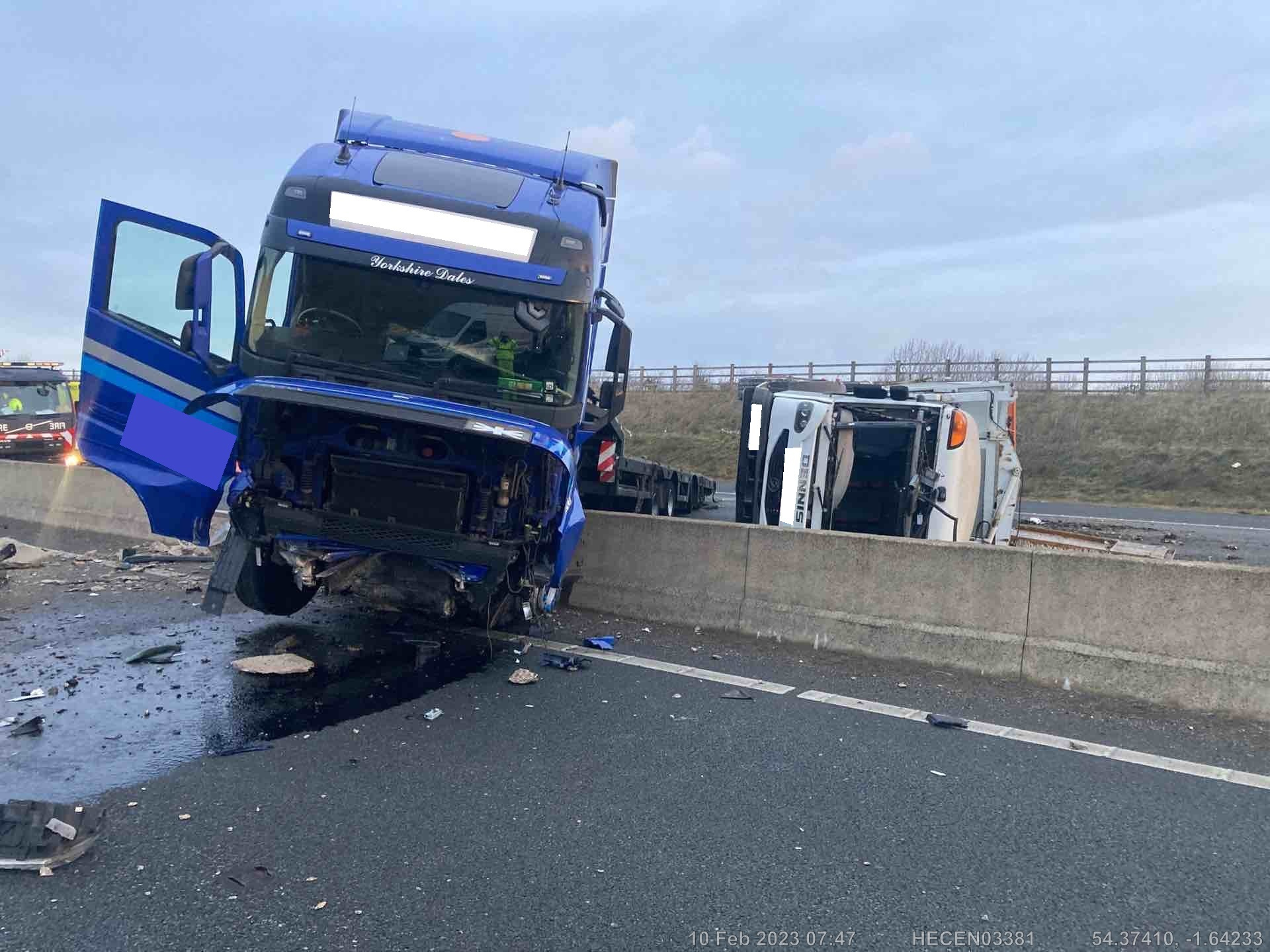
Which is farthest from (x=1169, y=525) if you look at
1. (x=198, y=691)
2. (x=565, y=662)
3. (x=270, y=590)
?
(x=198, y=691)

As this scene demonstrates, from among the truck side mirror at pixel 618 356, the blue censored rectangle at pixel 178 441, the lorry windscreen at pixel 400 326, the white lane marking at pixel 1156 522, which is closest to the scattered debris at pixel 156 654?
the blue censored rectangle at pixel 178 441

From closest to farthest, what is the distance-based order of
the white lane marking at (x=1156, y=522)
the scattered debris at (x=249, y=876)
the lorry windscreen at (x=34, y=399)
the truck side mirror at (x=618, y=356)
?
the scattered debris at (x=249, y=876), the truck side mirror at (x=618, y=356), the white lane marking at (x=1156, y=522), the lorry windscreen at (x=34, y=399)

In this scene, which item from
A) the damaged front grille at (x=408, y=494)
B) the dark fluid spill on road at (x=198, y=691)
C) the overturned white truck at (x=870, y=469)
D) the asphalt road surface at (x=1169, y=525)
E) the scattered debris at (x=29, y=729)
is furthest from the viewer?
the asphalt road surface at (x=1169, y=525)

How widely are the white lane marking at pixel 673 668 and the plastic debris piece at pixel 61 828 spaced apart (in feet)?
11.5

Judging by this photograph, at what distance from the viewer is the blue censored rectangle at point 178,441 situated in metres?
6.07

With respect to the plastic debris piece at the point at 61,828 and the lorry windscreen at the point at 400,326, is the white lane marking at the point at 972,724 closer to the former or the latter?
the lorry windscreen at the point at 400,326

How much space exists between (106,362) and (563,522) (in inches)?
123

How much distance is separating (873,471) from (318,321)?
20.4ft

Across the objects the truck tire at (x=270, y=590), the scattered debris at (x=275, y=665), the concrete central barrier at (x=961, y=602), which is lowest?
the scattered debris at (x=275, y=665)

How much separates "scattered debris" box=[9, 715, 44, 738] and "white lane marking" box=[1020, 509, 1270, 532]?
55.8 ft

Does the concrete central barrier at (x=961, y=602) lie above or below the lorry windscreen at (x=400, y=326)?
below

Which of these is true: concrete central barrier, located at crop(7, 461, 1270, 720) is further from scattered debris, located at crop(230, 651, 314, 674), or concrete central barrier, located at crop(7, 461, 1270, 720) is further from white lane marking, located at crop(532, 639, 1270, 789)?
scattered debris, located at crop(230, 651, 314, 674)

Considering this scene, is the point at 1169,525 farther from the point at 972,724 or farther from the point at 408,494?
the point at 408,494

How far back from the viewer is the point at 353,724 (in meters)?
5.22
